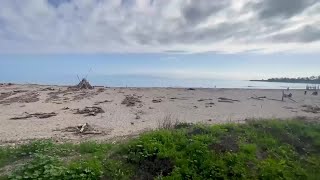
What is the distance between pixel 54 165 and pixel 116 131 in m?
8.06

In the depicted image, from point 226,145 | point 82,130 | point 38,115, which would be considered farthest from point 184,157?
point 38,115

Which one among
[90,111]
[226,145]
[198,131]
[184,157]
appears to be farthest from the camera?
[90,111]

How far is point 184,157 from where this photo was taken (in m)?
9.02

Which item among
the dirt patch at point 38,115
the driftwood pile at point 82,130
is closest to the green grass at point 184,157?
the driftwood pile at point 82,130

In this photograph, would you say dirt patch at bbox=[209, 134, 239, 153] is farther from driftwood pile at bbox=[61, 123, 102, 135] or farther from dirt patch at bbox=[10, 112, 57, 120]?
dirt patch at bbox=[10, 112, 57, 120]

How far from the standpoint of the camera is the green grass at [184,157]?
8.32 metres

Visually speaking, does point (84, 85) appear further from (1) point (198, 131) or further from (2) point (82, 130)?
(1) point (198, 131)

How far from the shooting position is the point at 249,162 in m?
9.00

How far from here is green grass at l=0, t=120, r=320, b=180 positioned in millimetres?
8320

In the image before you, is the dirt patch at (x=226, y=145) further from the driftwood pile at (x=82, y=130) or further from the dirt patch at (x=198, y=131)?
the driftwood pile at (x=82, y=130)

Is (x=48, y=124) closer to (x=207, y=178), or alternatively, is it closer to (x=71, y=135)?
(x=71, y=135)

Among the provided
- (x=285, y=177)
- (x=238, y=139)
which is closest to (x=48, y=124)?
(x=238, y=139)

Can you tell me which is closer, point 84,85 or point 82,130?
point 82,130

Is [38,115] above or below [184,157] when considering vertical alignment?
below
